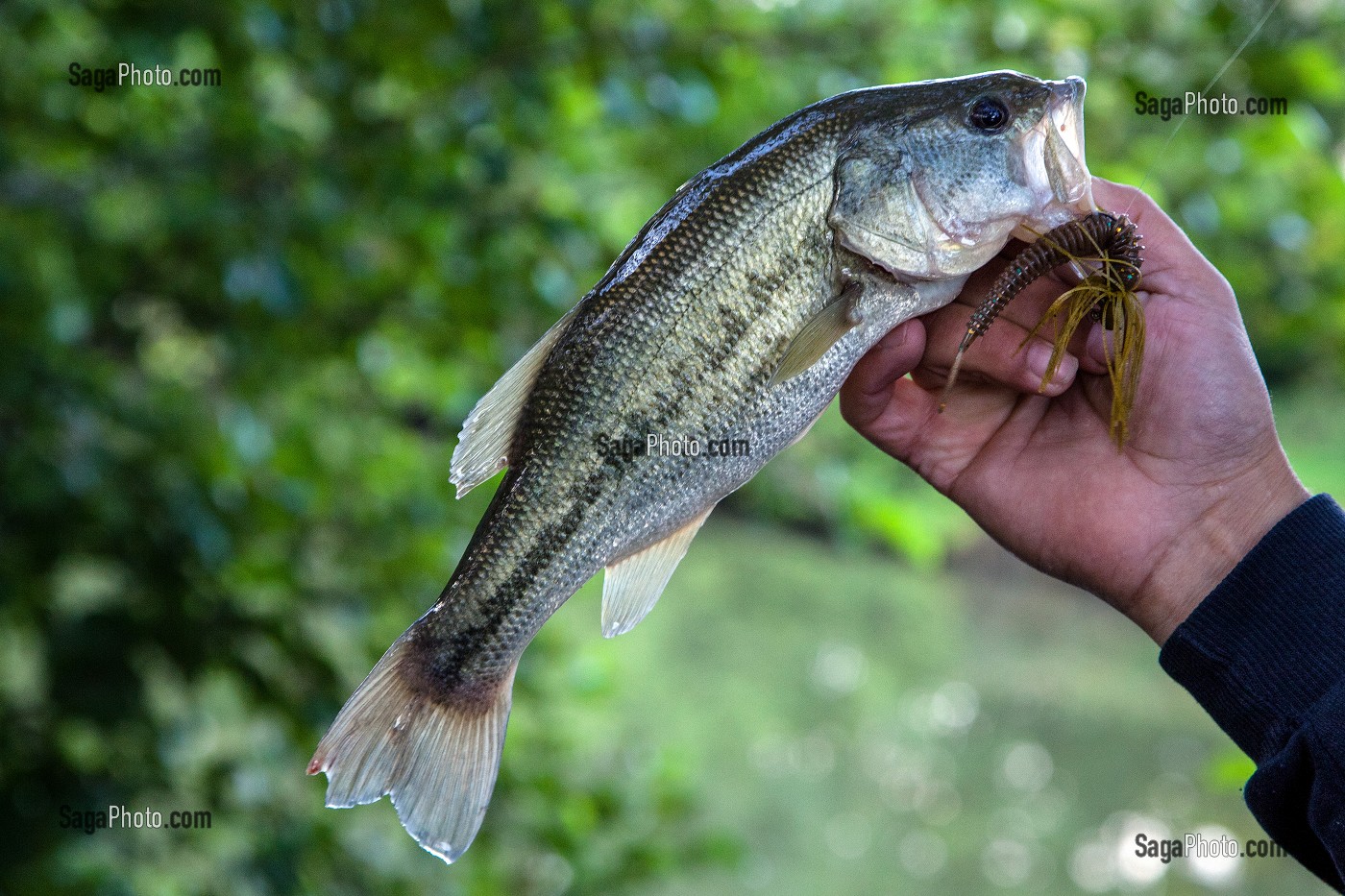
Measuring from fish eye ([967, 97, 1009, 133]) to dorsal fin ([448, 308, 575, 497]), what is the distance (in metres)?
0.55

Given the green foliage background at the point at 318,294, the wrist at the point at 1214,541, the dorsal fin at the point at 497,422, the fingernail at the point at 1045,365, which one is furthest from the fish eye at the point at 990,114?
the green foliage background at the point at 318,294

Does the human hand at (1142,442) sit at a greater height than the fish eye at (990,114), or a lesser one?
lesser

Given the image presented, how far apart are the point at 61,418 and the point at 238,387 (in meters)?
0.60

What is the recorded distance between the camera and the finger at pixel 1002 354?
171 centimetres

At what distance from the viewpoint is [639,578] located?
1.49 m

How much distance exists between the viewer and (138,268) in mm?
3438

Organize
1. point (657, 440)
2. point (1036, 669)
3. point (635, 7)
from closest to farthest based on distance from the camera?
point (657, 440) → point (635, 7) → point (1036, 669)

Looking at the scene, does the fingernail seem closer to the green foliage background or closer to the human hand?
the human hand

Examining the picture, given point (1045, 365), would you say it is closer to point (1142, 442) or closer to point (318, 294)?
point (1142, 442)

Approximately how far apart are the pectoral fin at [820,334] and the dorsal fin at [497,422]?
0.26 meters

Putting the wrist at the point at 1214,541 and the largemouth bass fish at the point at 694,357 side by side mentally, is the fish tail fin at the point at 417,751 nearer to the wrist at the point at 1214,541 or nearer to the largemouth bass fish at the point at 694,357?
the largemouth bass fish at the point at 694,357

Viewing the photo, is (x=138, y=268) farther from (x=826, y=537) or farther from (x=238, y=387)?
(x=826, y=537)

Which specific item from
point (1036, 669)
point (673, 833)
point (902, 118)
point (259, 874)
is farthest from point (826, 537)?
point (902, 118)

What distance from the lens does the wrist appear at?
168 cm
